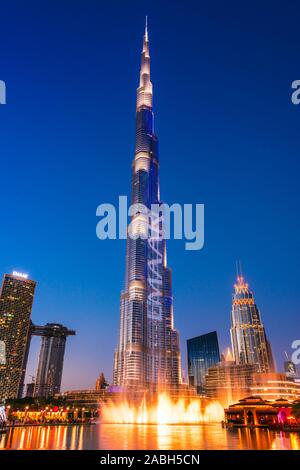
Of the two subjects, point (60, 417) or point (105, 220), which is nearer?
point (105, 220)

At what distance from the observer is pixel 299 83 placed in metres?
44.5

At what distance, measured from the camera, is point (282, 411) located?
10612cm
